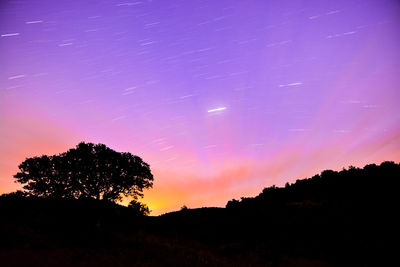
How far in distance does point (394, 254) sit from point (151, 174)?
2644 centimetres

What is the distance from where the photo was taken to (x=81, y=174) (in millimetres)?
25266

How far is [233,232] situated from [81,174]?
20.2 m

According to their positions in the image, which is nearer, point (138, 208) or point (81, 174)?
point (81, 174)

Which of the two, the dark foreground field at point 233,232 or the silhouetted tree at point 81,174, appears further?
the silhouetted tree at point 81,174

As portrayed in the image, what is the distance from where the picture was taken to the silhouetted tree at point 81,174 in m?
24.7

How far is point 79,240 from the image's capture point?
16.8 meters

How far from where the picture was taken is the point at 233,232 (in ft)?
82.9

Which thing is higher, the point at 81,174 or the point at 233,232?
the point at 81,174

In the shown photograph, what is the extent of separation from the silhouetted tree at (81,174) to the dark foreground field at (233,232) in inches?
60.6

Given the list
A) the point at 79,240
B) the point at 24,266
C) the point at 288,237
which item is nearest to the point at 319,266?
the point at 288,237

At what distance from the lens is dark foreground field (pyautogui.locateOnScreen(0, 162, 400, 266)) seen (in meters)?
13.3

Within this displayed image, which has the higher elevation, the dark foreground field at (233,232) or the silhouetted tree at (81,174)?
the silhouetted tree at (81,174)

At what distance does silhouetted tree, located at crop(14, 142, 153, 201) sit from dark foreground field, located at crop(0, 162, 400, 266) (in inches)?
60.6

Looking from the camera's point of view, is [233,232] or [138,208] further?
[138,208]
